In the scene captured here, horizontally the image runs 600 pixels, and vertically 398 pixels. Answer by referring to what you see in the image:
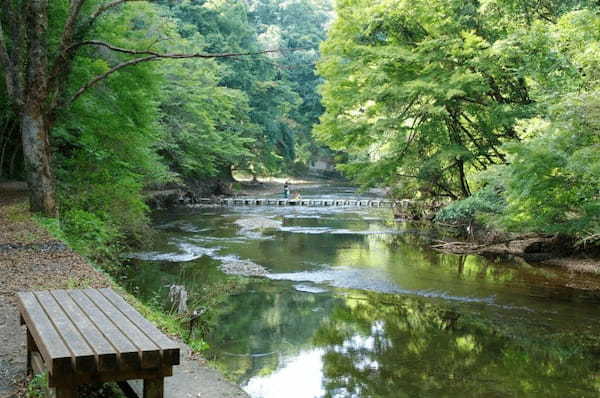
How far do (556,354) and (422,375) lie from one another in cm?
255

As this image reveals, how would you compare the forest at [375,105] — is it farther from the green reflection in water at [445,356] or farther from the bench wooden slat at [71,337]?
the bench wooden slat at [71,337]

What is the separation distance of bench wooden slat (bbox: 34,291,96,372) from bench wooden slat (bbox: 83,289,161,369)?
30cm

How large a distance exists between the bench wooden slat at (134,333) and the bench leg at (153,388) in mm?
285

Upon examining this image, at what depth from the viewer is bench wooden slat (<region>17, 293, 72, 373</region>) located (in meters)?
3.62

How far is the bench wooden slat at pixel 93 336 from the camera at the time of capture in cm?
370

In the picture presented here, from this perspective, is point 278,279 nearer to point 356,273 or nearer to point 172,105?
point 356,273

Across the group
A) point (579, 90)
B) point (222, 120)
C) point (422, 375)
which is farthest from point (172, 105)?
point (422, 375)

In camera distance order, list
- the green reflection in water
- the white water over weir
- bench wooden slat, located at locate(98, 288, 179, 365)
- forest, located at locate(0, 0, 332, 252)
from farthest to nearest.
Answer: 1. the white water over weir
2. forest, located at locate(0, 0, 332, 252)
3. the green reflection in water
4. bench wooden slat, located at locate(98, 288, 179, 365)

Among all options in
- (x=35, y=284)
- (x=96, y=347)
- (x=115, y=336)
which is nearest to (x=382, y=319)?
(x=35, y=284)

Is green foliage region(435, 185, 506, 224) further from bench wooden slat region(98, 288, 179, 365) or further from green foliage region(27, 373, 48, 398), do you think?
green foliage region(27, 373, 48, 398)

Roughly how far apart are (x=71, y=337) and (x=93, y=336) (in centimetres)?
14

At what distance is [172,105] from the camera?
28.7 m

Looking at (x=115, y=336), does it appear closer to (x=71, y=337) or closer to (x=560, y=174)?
(x=71, y=337)

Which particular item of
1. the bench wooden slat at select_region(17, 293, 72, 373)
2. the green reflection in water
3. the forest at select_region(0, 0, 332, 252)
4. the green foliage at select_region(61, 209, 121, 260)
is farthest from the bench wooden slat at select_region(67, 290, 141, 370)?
the green foliage at select_region(61, 209, 121, 260)
